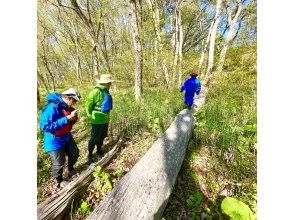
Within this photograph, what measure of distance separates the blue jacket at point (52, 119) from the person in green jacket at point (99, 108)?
521mm

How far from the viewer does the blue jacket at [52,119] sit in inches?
107

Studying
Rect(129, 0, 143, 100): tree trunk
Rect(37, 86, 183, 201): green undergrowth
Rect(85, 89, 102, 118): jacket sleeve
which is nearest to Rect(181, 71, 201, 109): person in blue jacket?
Rect(37, 86, 183, 201): green undergrowth

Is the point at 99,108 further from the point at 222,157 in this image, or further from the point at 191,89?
the point at 191,89

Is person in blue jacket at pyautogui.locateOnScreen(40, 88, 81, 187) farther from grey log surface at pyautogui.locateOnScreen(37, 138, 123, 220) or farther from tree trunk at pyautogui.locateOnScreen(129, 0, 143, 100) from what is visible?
tree trunk at pyautogui.locateOnScreen(129, 0, 143, 100)

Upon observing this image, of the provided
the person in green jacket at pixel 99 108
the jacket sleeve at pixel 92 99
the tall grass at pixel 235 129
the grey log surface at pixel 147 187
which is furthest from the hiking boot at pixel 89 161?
the tall grass at pixel 235 129

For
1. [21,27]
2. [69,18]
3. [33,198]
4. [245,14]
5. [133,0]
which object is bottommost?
[33,198]

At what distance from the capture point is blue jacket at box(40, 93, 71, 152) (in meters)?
2.71

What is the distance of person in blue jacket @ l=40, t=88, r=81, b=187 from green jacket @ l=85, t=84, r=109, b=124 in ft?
1.44

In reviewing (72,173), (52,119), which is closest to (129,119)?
(72,173)

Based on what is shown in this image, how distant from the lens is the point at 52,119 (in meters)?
2.74

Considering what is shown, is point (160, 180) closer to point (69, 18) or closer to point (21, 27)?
point (21, 27)
